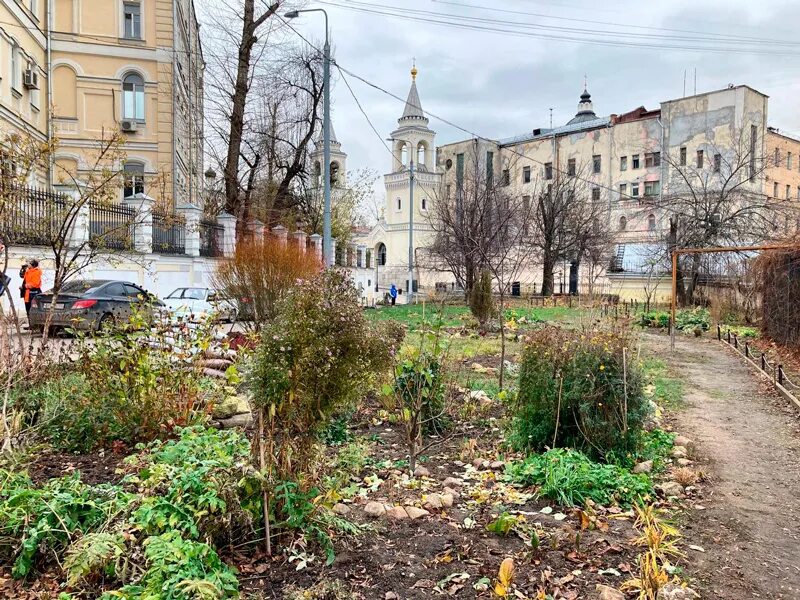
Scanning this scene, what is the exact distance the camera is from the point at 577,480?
5027mm

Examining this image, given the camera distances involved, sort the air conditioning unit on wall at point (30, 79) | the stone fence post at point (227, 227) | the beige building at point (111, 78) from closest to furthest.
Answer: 1. the stone fence post at point (227, 227)
2. the air conditioning unit on wall at point (30, 79)
3. the beige building at point (111, 78)

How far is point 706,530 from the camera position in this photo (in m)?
4.55

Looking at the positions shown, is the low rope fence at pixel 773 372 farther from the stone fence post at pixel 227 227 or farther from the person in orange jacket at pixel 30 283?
the stone fence post at pixel 227 227

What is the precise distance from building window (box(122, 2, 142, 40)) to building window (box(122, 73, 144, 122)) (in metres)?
1.76

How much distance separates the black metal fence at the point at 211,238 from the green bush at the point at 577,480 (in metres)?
19.3

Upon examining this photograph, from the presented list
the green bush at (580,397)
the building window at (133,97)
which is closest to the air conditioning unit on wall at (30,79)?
the building window at (133,97)

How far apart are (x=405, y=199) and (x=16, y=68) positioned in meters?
38.6

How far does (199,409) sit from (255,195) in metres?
25.4

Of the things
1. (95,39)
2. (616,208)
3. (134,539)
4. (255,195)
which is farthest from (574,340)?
(616,208)

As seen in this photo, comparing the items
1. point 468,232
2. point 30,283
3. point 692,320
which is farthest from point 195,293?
point 692,320

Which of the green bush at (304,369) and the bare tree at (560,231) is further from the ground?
the bare tree at (560,231)

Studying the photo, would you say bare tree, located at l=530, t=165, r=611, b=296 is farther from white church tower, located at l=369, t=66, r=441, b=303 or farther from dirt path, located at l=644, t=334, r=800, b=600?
dirt path, located at l=644, t=334, r=800, b=600

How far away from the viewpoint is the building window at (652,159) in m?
47.7

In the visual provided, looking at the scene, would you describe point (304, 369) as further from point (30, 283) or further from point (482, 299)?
point (482, 299)
